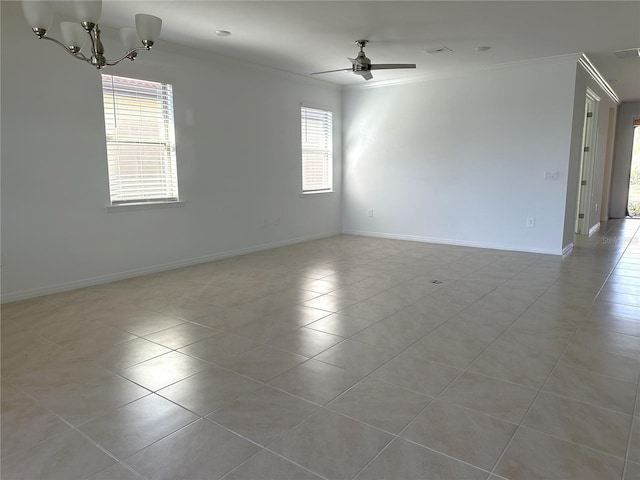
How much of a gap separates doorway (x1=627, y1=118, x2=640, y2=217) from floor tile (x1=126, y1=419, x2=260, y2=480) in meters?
10.9

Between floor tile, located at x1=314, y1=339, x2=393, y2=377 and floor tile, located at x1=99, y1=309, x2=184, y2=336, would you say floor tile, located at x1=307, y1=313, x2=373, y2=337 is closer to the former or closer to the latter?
floor tile, located at x1=314, y1=339, x2=393, y2=377

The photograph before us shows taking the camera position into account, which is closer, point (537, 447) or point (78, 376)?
point (537, 447)

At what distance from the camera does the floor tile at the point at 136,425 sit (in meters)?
1.93

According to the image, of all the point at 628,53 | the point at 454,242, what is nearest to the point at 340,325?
the point at 454,242

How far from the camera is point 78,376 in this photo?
2537mm

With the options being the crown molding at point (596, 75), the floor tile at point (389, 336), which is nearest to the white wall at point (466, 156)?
the crown molding at point (596, 75)

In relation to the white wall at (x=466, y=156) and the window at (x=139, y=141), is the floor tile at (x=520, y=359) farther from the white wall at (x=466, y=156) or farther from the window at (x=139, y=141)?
the window at (x=139, y=141)

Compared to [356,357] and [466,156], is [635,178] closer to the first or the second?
[466,156]

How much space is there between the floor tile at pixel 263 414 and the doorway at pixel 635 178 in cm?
1045

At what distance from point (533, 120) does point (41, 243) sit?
19.6ft

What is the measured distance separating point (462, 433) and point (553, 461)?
0.37 meters

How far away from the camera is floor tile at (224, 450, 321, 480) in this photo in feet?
5.62

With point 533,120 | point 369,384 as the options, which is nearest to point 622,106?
point 533,120

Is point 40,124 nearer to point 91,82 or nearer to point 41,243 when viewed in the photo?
point 91,82
